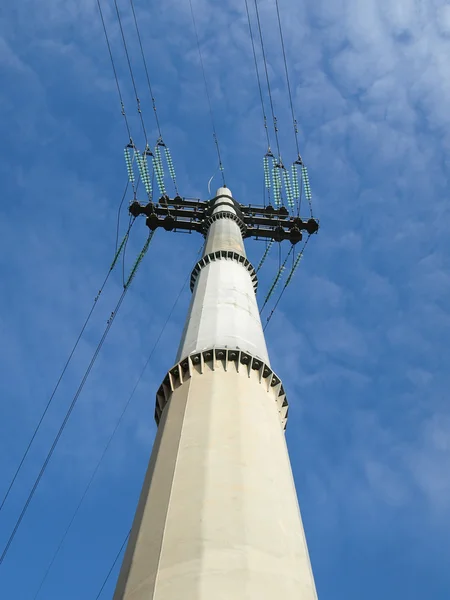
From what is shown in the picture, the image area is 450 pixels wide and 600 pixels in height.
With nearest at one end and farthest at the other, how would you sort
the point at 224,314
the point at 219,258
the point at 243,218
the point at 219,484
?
the point at 219,484, the point at 224,314, the point at 219,258, the point at 243,218

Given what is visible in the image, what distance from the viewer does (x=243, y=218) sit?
1166 inches

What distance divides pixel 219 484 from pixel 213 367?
369cm

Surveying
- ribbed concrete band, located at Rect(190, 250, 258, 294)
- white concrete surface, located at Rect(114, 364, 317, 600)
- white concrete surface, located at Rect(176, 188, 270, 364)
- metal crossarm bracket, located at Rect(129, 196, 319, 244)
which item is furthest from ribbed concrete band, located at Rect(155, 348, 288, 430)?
metal crossarm bracket, located at Rect(129, 196, 319, 244)

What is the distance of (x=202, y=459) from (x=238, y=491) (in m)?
0.96

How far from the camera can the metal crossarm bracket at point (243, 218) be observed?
2995 centimetres

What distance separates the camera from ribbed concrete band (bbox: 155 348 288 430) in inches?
500

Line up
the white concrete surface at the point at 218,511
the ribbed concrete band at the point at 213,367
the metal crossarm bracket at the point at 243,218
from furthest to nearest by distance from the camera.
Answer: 1. the metal crossarm bracket at the point at 243,218
2. the ribbed concrete band at the point at 213,367
3. the white concrete surface at the point at 218,511

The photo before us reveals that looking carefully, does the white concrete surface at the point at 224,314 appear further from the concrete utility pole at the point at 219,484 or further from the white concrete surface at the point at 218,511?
the white concrete surface at the point at 218,511

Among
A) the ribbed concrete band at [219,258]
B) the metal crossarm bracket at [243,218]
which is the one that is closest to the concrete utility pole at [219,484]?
the ribbed concrete band at [219,258]

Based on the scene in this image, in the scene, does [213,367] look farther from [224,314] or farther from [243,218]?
[243,218]

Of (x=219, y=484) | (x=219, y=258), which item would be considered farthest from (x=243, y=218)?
(x=219, y=484)

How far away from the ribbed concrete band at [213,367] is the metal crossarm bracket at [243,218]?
17.0 metres

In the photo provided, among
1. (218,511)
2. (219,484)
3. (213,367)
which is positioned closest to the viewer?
(218,511)

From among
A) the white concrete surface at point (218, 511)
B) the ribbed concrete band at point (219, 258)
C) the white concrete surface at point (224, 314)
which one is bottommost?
the white concrete surface at point (218, 511)
